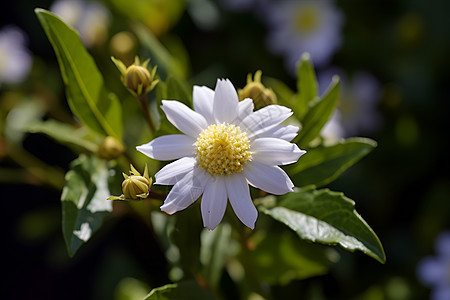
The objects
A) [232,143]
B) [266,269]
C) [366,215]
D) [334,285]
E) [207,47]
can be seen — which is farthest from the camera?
[207,47]

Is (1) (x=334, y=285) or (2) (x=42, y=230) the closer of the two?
(1) (x=334, y=285)

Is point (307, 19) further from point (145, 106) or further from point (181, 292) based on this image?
point (181, 292)

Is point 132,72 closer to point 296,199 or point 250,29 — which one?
point 296,199

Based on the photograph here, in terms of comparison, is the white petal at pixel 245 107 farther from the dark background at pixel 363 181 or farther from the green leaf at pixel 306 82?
the dark background at pixel 363 181

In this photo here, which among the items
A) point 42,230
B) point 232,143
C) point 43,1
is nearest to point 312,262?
point 232,143

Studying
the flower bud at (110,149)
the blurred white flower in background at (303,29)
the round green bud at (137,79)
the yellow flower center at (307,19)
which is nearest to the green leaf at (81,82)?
the flower bud at (110,149)

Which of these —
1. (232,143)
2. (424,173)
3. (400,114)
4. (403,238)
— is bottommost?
(403,238)
